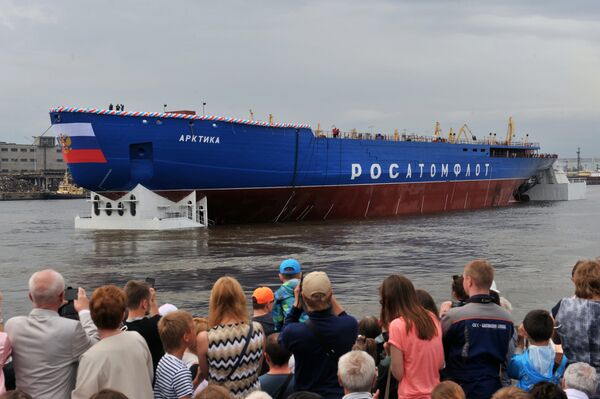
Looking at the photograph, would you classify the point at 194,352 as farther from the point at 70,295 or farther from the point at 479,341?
the point at 479,341

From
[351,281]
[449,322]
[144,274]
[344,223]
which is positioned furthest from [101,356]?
[344,223]

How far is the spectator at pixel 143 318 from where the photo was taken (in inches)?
177

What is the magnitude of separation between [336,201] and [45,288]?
3180 cm

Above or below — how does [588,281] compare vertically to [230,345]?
above

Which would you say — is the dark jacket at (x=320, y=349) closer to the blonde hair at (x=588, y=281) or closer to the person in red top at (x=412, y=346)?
the person in red top at (x=412, y=346)

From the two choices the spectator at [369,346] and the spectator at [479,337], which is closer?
the spectator at [479,337]

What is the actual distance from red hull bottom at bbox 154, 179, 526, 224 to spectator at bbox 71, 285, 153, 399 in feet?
83.1

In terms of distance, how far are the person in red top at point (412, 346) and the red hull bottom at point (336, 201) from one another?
83.5 feet

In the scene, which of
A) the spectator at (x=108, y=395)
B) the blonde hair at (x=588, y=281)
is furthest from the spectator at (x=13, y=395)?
the blonde hair at (x=588, y=281)

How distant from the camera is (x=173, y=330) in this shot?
4086mm

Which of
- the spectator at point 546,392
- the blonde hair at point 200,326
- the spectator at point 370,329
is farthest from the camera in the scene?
the spectator at point 370,329

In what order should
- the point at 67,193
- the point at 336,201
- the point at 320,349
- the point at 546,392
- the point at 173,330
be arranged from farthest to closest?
1. the point at 67,193
2. the point at 336,201
3. the point at 320,349
4. the point at 173,330
5. the point at 546,392

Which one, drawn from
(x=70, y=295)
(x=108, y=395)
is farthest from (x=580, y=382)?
(x=70, y=295)

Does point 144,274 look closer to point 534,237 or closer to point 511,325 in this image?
point 511,325
